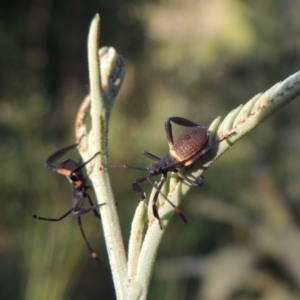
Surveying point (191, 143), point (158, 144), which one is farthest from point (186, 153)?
point (158, 144)

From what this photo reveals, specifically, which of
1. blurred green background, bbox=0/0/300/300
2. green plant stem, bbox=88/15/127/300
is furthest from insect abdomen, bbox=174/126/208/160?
blurred green background, bbox=0/0/300/300

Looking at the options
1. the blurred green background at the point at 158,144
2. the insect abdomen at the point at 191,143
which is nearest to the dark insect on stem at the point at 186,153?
the insect abdomen at the point at 191,143

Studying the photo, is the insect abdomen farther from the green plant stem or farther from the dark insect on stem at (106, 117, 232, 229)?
the green plant stem

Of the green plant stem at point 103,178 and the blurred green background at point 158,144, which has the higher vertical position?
the blurred green background at point 158,144

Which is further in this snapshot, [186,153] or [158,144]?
[158,144]

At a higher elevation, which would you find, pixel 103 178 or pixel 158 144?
pixel 158 144

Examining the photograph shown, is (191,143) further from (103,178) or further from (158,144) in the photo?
(158,144)

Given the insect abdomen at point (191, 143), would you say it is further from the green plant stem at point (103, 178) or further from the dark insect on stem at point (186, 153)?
the green plant stem at point (103, 178)

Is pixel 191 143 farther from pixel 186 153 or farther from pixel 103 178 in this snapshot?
pixel 103 178
